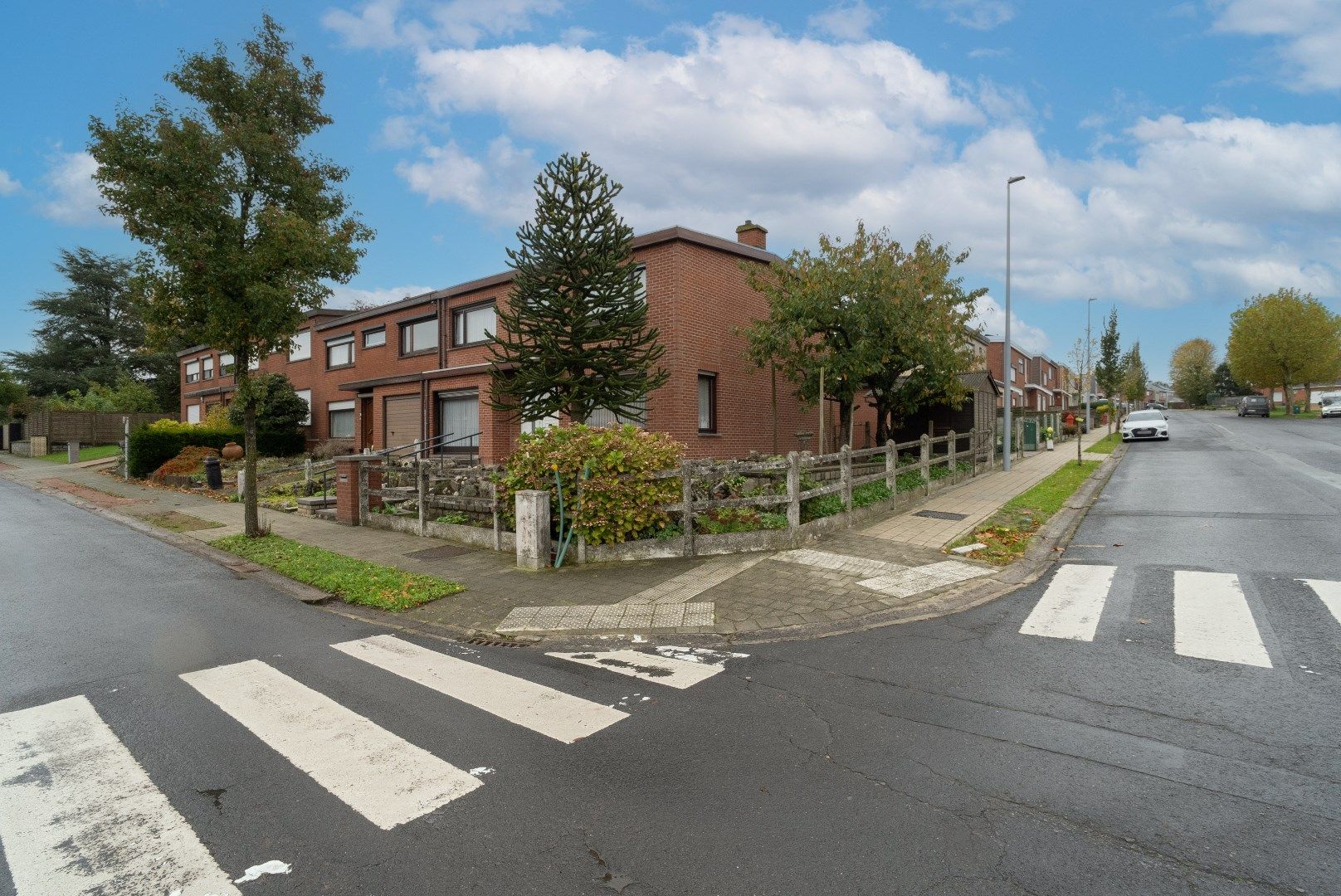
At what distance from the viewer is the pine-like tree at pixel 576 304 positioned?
523 inches

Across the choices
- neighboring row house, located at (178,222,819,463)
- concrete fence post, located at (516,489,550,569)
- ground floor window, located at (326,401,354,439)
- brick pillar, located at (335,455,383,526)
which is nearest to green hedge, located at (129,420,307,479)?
ground floor window, located at (326,401,354,439)

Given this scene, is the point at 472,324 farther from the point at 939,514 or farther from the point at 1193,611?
the point at 1193,611

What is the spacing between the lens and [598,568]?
9258mm

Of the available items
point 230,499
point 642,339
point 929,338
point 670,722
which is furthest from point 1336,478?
point 230,499

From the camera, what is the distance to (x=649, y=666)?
5637 millimetres

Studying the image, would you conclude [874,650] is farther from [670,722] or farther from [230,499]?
[230,499]

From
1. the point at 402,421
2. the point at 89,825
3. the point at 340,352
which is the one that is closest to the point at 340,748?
the point at 89,825

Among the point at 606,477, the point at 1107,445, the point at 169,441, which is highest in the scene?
the point at 169,441

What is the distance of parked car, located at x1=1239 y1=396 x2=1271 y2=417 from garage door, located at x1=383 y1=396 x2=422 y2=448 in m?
57.3

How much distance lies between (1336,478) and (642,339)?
611 inches

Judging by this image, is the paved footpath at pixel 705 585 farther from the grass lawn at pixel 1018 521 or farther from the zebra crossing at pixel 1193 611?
the zebra crossing at pixel 1193 611

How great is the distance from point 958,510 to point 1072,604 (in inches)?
237

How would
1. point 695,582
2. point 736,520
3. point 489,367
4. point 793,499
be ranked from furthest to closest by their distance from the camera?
point 489,367
point 736,520
point 793,499
point 695,582

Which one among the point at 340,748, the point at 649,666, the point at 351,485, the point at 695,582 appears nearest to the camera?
the point at 340,748
